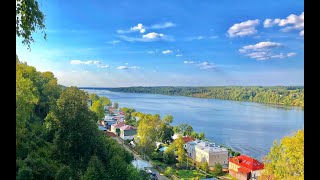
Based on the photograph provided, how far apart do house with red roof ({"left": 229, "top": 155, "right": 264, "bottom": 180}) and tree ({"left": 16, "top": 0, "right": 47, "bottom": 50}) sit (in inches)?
88.2

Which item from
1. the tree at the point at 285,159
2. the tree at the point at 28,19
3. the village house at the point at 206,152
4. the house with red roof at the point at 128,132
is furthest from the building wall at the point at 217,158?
the tree at the point at 28,19

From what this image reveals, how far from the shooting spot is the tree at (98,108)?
346cm

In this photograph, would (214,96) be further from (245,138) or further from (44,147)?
(44,147)

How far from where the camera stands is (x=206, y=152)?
9.69 ft

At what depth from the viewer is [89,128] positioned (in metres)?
3.20

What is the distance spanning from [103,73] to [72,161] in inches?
41.7

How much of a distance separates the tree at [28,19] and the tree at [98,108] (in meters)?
2.15

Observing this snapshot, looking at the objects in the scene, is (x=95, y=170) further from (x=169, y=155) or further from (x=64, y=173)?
(x=169, y=155)

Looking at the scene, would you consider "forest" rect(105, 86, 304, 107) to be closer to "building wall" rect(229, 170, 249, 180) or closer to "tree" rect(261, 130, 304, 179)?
"tree" rect(261, 130, 304, 179)

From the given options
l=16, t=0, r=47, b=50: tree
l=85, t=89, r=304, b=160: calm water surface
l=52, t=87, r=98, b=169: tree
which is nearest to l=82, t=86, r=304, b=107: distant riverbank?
l=85, t=89, r=304, b=160: calm water surface

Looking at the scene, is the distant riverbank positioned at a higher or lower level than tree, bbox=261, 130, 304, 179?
higher

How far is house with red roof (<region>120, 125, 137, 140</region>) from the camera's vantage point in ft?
11.1

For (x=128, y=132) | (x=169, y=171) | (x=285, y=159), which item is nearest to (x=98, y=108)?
(x=128, y=132)
